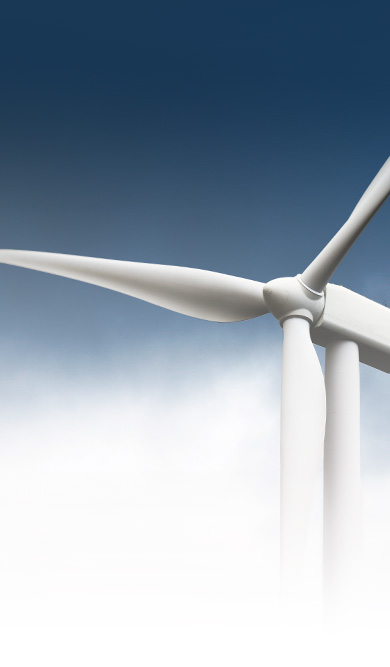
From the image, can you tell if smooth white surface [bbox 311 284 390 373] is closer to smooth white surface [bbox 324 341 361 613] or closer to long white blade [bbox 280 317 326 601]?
smooth white surface [bbox 324 341 361 613]

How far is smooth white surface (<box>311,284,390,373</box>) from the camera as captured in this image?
500 inches

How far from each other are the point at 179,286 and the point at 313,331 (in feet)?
7.02

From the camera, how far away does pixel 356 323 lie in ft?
42.5

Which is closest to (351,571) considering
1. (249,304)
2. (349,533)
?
(349,533)

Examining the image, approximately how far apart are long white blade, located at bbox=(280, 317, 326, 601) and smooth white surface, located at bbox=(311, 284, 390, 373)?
2.14 feet

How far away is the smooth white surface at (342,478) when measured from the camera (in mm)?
11664

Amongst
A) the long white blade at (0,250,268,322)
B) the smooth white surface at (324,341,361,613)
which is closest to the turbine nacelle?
the long white blade at (0,250,268,322)

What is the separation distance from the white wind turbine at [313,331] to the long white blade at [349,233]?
14mm

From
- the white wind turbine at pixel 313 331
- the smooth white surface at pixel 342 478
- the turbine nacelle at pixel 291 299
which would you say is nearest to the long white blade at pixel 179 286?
the white wind turbine at pixel 313 331

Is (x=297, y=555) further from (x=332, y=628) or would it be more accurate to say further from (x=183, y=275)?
(x=183, y=275)

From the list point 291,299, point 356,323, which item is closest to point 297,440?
point 291,299

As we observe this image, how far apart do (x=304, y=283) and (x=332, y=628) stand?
479 cm

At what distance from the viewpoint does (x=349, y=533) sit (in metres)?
11.8

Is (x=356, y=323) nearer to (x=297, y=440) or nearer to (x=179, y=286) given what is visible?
(x=297, y=440)
